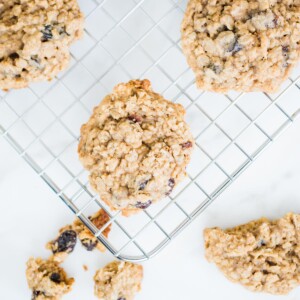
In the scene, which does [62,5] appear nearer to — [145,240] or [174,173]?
[174,173]

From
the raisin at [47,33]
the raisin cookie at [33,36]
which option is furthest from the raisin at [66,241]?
the raisin at [47,33]

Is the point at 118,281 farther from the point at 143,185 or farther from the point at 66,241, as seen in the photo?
the point at 143,185

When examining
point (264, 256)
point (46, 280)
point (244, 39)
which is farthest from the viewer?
point (46, 280)

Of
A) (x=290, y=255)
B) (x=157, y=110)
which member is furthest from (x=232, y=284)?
(x=157, y=110)

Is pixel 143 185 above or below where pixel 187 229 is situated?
above

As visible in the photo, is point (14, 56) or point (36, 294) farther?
point (36, 294)

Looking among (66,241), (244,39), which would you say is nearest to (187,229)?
(66,241)

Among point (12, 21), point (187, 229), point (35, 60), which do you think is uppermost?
point (12, 21)
